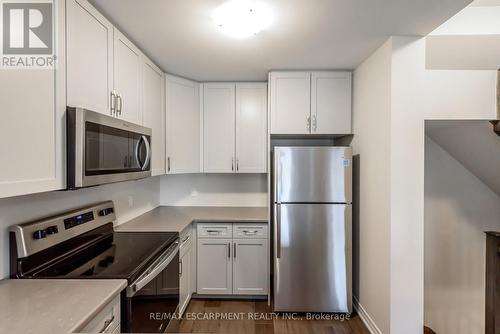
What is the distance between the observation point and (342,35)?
2008 millimetres

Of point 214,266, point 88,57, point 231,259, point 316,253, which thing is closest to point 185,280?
point 214,266

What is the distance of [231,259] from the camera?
111 inches

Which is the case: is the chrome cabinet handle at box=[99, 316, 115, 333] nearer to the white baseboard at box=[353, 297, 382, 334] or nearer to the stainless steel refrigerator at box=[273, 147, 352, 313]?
the stainless steel refrigerator at box=[273, 147, 352, 313]

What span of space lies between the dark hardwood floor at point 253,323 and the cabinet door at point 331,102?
1.85 meters

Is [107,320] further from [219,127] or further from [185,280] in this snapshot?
[219,127]

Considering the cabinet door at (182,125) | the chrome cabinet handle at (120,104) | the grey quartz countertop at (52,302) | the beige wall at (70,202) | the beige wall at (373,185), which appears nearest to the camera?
the grey quartz countertop at (52,302)

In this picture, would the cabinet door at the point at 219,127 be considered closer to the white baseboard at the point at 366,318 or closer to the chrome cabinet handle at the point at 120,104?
the chrome cabinet handle at the point at 120,104

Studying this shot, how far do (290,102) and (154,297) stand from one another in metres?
2.13

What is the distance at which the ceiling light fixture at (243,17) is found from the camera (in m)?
1.60

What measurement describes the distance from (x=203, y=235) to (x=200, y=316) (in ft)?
2.47

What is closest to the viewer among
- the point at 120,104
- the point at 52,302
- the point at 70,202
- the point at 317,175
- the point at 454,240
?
the point at 52,302

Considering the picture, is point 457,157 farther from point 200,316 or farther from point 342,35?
point 200,316

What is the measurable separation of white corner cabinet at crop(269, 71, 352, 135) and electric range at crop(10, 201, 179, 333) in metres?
1.59

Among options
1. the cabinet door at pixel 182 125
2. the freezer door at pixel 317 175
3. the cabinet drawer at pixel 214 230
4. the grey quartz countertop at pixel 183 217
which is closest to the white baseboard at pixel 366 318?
the freezer door at pixel 317 175
